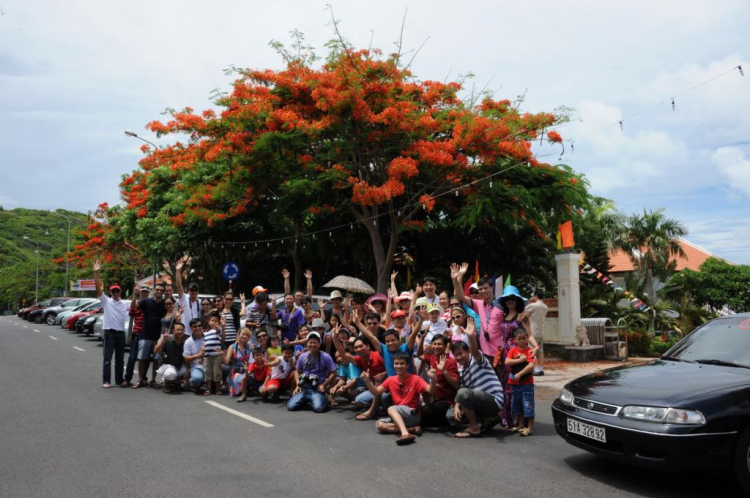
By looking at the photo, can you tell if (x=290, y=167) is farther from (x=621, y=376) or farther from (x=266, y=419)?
(x=621, y=376)

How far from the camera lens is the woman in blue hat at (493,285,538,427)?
7.19 meters

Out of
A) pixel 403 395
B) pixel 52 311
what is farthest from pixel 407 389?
pixel 52 311

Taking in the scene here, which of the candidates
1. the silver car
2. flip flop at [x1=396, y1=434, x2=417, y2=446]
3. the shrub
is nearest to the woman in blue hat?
flip flop at [x1=396, y1=434, x2=417, y2=446]

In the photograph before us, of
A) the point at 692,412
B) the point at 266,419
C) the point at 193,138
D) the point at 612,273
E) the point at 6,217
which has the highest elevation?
the point at 6,217

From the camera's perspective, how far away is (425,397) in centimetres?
748

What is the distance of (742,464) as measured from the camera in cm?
455

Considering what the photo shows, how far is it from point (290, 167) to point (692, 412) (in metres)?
14.1

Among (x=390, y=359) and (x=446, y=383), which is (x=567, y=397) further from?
(x=390, y=359)

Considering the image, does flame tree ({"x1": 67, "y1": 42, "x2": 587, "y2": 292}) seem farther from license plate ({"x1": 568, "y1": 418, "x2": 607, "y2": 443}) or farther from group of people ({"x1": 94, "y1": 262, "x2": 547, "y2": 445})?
license plate ({"x1": 568, "y1": 418, "x2": 607, "y2": 443})

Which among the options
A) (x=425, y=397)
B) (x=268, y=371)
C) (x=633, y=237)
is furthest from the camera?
(x=633, y=237)

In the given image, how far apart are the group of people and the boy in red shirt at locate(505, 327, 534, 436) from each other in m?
0.01

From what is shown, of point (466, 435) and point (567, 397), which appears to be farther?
point (466, 435)

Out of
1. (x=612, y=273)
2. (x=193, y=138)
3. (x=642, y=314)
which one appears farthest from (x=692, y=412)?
(x=612, y=273)

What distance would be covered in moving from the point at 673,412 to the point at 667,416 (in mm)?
56
